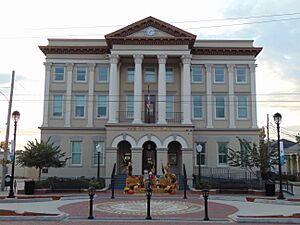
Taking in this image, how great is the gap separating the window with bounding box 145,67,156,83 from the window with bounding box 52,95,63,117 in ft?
28.8

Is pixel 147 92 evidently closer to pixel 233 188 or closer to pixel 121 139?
pixel 121 139

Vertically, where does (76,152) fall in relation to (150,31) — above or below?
below

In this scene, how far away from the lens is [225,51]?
38.0m

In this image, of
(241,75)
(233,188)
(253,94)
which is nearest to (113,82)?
(241,75)

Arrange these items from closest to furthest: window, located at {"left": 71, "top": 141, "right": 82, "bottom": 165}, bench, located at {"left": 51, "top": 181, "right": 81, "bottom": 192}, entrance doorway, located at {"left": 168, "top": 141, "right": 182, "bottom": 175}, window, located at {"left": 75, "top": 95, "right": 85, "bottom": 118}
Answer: bench, located at {"left": 51, "top": 181, "right": 81, "bottom": 192} < entrance doorway, located at {"left": 168, "top": 141, "right": 182, "bottom": 175} < window, located at {"left": 71, "top": 141, "right": 82, "bottom": 165} < window, located at {"left": 75, "top": 95, "right": 85, "bottom": 118}

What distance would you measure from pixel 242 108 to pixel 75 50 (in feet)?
57.7

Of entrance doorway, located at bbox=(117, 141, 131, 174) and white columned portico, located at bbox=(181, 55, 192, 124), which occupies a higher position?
A: white columned portico, located at bbox=(181, 55, 192, 124)

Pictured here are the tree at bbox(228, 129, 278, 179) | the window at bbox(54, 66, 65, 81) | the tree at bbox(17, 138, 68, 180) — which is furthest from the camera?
the window at bbox(54, 66, 65, 81)

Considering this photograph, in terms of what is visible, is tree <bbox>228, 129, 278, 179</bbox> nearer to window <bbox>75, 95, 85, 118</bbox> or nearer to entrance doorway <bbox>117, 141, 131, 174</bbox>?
entrance doorway <bbox>117, 141, 131, 174</bbox>

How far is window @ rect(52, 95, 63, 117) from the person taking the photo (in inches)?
1484

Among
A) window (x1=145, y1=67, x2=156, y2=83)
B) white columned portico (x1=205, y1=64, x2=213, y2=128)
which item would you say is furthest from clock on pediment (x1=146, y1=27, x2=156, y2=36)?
white columned portico (x1=205, y1=64, x2=213, y2=128)

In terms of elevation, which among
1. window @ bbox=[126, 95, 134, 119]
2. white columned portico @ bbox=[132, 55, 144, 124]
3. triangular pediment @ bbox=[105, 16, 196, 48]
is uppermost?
triangular pediment @ bbox=[105, 16, 196, 48]

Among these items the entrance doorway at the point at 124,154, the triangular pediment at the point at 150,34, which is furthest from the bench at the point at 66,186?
the triangular pediment at the point at 150,34

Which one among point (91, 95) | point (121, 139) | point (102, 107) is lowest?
point (121, 139)
